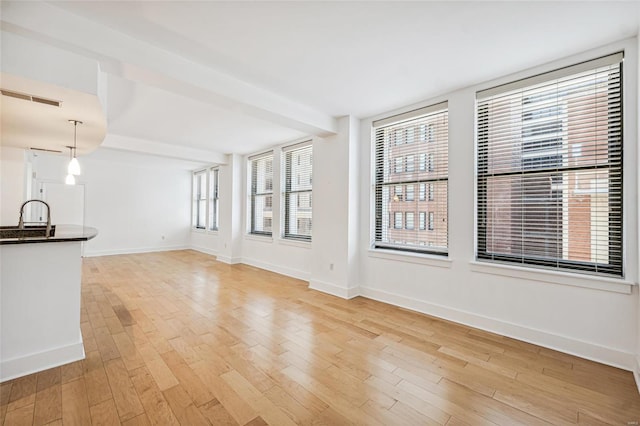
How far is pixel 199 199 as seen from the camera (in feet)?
29.7

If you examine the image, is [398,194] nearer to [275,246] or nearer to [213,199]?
[275,246]

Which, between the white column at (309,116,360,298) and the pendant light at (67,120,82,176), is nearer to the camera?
the pendant light at (67,120,82,176)

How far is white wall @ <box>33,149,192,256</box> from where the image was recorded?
23.7 ft

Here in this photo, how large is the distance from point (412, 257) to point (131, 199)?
823cm

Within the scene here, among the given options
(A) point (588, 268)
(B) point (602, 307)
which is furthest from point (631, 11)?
(B) point (602, 307)

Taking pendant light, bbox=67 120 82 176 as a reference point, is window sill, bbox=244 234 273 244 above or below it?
below

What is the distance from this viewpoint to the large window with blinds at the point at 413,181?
136 inches

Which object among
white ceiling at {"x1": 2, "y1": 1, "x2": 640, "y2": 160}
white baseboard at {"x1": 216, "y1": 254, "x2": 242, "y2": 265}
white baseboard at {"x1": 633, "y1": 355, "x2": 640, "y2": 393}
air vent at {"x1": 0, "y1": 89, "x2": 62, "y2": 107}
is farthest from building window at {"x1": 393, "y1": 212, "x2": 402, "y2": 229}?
white baseboard at {"x1": 216, "y1": 254, "x2": 242, "y2": 265}

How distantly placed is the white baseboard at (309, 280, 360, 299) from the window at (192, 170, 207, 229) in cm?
561

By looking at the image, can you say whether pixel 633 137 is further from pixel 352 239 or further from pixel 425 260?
pixel 352 239

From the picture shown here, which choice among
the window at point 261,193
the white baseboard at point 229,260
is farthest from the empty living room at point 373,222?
the white baseboard at point 229,260

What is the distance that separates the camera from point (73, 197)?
7.07 meters

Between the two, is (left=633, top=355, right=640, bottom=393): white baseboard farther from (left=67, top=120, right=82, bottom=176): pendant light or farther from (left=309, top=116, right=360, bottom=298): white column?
(left=67, top=120, right=82, bottom=176): pendant light

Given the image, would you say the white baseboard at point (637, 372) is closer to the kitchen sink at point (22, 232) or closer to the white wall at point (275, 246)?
the white wall at point (275, 246)
